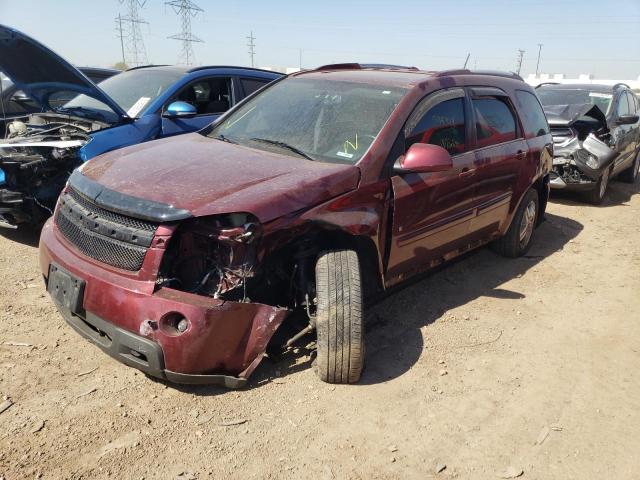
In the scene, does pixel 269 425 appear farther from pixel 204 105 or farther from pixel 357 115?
pixel 204 105

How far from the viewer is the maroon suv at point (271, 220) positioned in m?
2.69

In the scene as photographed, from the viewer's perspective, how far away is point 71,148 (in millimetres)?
4727

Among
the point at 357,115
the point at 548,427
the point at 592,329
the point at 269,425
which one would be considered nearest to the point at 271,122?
the point at 357,115

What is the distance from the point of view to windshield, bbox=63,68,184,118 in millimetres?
5539

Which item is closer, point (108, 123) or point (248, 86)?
point (108, 123)

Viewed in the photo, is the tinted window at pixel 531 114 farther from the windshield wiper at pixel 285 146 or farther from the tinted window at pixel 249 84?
the tinted window at pixel 249 84

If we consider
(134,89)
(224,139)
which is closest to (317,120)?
(224,139)

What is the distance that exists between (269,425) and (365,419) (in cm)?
53

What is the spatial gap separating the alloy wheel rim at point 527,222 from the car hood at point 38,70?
13.7 feet

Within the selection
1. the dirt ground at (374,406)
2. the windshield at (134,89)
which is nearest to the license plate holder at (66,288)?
the dirt ground at (374,406)

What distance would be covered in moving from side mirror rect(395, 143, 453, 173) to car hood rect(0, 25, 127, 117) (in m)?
3.08

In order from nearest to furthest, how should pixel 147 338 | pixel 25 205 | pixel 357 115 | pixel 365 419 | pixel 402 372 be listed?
pixel 147 338 < pixel 365 419 < pixel 402 372 < pixel 357 115 < pixel 25 205

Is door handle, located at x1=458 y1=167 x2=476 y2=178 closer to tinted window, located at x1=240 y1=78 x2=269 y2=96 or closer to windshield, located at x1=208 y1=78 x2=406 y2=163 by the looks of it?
windshield, located at x1=208 y1=78 x2=406 y2=163

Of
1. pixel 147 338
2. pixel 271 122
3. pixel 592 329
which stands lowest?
pixel 592 329
